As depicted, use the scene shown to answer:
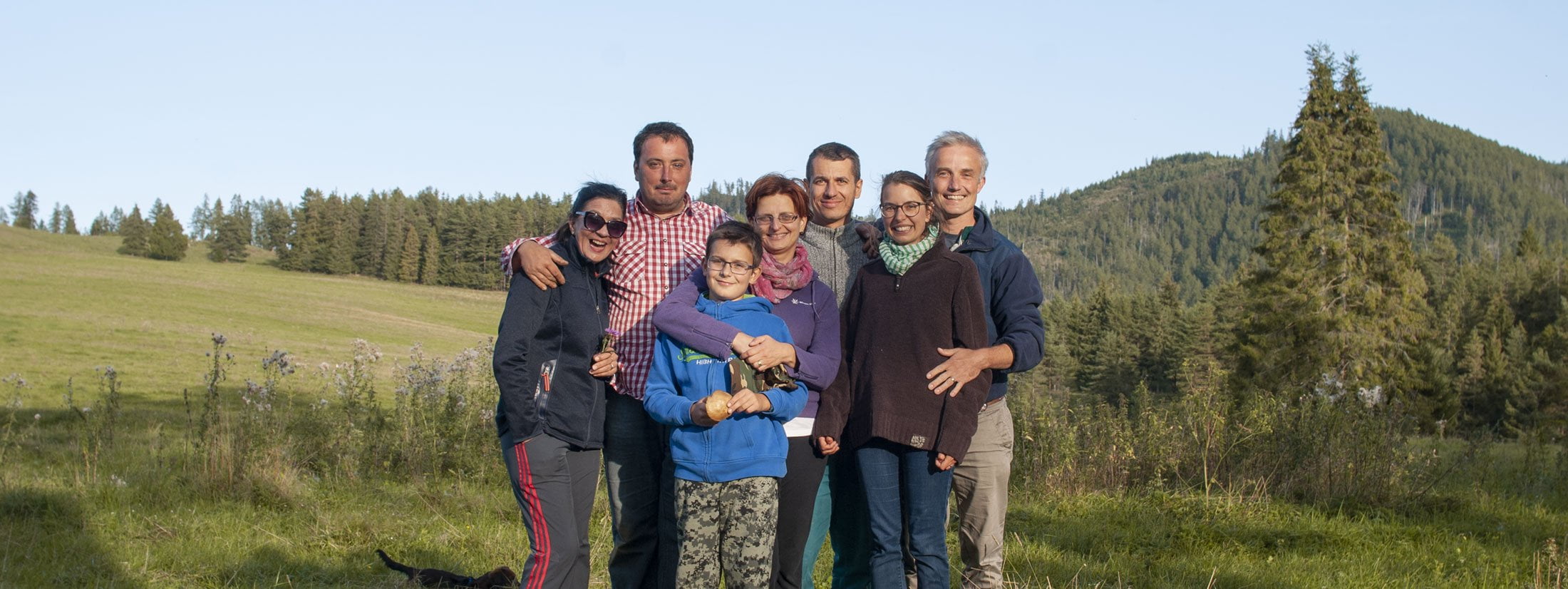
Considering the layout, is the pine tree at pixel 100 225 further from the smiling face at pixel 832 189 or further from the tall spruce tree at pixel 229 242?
the smiling face at pixel 832 189

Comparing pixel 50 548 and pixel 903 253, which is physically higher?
pixel 903 253

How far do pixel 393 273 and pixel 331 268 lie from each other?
236 inches

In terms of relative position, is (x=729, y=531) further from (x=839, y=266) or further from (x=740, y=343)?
(x=839, y=266)

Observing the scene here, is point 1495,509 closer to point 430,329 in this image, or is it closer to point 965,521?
point 965,521

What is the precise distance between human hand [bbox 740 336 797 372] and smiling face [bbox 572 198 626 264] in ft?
2.59

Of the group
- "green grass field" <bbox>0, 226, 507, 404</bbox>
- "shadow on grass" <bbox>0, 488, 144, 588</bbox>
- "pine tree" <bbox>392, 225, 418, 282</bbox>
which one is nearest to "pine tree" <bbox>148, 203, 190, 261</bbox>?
"green grass field" <bbox>0, 226, 507, 404</bbox>

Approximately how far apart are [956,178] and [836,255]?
1.88ft

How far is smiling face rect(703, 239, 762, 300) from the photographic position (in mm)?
3418

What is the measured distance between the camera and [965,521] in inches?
149

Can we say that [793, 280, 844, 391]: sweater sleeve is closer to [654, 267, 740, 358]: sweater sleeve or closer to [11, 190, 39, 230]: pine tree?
[654, 267, 740, 358]: sweater sleeve

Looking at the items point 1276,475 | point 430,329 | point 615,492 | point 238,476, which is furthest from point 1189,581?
point 430,329

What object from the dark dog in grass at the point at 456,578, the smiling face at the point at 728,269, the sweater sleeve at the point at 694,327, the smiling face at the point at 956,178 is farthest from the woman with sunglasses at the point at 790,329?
the dark dog in grass at the point at 456,578

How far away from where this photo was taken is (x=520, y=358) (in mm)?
3600

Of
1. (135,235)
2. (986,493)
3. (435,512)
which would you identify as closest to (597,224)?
(986,493)
